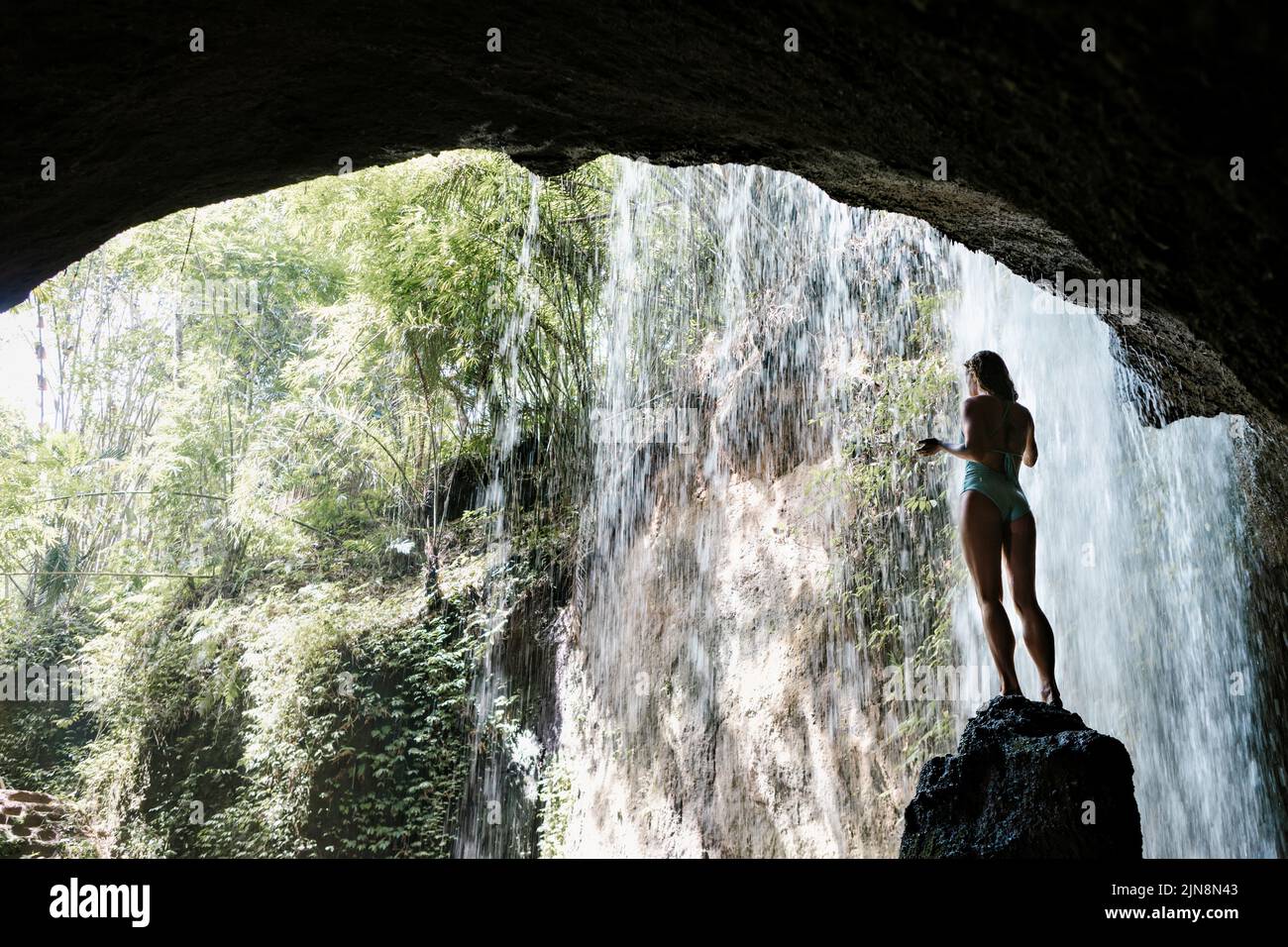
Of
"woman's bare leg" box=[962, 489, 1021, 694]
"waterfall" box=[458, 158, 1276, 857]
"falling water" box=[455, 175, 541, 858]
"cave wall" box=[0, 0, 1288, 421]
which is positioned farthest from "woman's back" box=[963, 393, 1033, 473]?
"falling water" box=[455, 175, 541, 858]

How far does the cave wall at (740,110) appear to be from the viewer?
1565 mm

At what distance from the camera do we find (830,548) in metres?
8.59

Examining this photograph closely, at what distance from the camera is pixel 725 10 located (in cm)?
204

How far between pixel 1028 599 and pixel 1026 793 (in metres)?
1.19

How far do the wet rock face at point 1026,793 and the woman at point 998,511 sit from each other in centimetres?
51

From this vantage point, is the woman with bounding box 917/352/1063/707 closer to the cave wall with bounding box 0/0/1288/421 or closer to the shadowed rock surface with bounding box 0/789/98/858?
the cave wall with bounding box 0/0/1288/421

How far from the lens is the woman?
4262mm

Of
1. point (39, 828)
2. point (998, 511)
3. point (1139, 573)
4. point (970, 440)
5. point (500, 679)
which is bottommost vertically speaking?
point (39, 828)

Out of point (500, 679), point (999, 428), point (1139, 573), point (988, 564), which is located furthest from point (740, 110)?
point (500, 679)

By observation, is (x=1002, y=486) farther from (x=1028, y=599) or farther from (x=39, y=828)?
(x=39, y=828)

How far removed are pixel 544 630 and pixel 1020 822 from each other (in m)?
8.40
